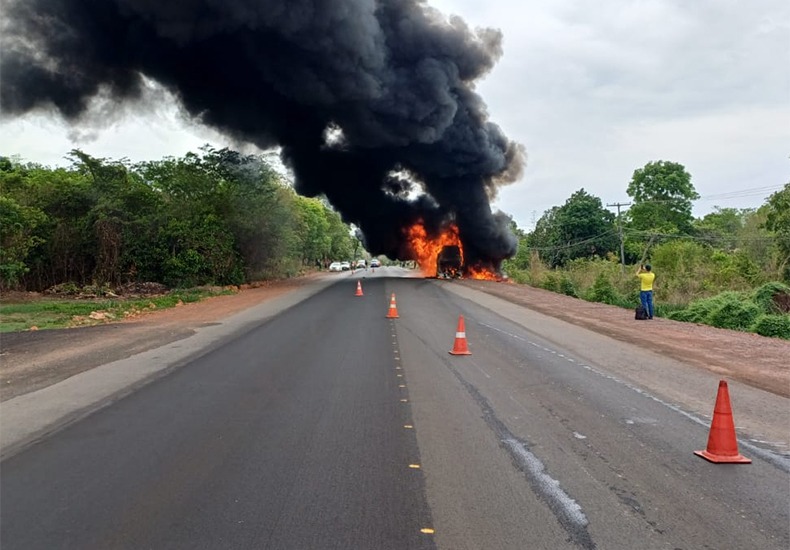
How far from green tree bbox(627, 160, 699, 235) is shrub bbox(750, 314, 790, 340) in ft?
168

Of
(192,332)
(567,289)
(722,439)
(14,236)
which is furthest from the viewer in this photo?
(567,289)

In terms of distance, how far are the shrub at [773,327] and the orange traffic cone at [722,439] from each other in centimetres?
1133

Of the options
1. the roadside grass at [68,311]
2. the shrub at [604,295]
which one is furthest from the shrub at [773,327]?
the roadside grass at [68,311]

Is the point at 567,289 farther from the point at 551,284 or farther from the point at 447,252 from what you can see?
the point at 447,252

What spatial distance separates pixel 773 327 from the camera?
1512cm

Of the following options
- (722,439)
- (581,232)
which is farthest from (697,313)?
(581,232)

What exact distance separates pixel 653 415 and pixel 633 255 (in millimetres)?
51946

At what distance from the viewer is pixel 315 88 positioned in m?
29.9

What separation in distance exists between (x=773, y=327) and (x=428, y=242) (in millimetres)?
29088

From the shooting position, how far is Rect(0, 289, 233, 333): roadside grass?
15889 millimetres

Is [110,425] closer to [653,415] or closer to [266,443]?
[266,443]

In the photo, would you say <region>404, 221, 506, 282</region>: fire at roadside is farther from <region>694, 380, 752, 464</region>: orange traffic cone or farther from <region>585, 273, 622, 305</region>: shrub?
<region>694, 380, 752, 464</region>: orange traffic cone

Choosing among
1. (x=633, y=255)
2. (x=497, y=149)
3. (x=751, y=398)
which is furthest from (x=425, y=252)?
(x=751, y=398)

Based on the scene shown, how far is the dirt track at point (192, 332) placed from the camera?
9109 millimetres
